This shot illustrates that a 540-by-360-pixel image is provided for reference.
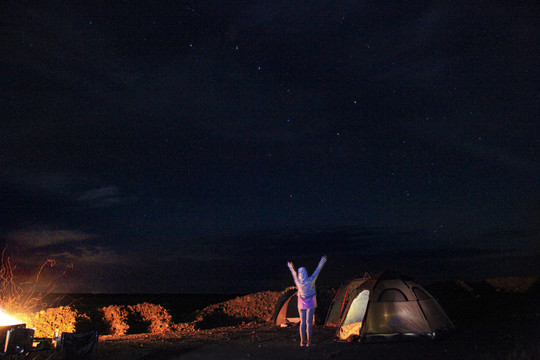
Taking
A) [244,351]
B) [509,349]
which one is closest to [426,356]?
[509,349]

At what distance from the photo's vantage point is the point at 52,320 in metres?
20.1

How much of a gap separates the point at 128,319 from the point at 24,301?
11351mm

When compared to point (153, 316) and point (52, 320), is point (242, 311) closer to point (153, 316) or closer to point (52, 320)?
point (153, 316)

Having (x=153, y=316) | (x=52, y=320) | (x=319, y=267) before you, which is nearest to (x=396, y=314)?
(x=319, y=267)

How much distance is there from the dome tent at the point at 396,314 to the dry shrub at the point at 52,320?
13785 mm

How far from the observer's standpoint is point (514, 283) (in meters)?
35.5

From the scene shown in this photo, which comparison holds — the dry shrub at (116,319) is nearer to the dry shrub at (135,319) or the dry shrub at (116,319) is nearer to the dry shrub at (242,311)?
the dry shrub at (135,319)

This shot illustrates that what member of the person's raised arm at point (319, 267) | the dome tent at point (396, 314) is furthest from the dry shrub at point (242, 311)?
the person's raised arm at point (319, 267)

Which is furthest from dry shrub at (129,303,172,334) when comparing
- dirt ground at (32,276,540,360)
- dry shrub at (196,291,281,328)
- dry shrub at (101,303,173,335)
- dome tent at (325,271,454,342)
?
dome tent at (325,271,454,342)

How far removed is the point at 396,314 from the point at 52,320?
1642cm

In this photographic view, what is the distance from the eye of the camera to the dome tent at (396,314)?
13.8 m

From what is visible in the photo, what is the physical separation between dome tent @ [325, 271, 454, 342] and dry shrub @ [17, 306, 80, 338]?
13785 mm

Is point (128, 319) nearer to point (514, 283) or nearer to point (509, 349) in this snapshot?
Result: point (509, 349)

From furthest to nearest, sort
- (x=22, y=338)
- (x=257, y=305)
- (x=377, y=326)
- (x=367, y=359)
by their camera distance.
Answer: (x=257, y=305) < (x=377, y=326) < (x=367, y=359) < (x=22, y=338)
